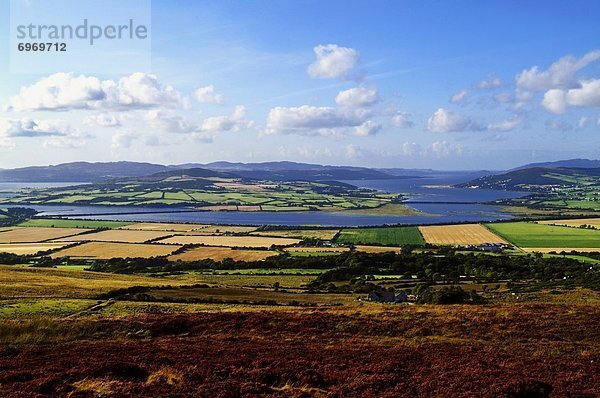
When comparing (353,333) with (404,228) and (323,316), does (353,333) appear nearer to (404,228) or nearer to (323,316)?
(323,316)

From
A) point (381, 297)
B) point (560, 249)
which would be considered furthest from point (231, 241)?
point (381, 297)

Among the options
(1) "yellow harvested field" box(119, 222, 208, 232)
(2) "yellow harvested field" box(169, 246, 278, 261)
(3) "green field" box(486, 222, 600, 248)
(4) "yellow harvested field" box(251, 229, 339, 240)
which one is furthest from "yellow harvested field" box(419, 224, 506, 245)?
(1) "yellow harvested field" box(119, 222, 208, 232)

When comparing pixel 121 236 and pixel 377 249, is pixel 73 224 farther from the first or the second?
pixel 377 249

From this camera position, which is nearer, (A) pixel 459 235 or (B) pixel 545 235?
(B) pixel 545 235

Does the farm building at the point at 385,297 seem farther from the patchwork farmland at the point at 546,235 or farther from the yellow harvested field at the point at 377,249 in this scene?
the patchwork farmland at the point at 546,235

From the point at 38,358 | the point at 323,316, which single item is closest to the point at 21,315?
the point at 38,358

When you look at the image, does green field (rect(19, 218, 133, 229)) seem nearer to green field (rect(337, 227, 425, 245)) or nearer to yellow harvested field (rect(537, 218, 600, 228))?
green field (rect(337, 227, 425, 245))
